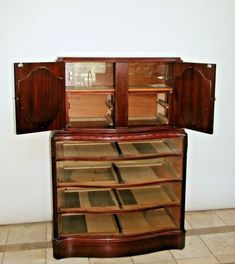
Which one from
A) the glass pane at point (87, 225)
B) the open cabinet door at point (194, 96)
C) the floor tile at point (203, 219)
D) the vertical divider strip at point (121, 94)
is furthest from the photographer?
the floor tile at point (203, 219)

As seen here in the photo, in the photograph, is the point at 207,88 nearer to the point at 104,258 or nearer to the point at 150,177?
the point at 150,177

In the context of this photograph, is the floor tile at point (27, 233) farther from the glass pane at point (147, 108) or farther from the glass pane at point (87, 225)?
the glass pane at point (147, 108)

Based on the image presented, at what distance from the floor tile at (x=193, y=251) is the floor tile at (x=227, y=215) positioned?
0.43 m

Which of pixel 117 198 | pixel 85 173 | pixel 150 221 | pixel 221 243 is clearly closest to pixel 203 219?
pixel 221 243

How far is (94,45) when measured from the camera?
3.08 m

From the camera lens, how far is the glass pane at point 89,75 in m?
2.86

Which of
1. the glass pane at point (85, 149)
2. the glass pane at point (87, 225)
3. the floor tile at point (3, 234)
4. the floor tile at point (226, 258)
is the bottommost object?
the floor tile at point (226, 258)

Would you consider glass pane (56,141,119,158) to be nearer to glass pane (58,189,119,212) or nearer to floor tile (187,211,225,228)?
glass pane (58,189,119,212)

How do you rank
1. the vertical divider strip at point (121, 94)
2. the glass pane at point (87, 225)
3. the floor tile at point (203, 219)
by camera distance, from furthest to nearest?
the floor tile at point (203, 219) < the glass pane at point (87, 225) < the vertical divider strip at point (121, 94)

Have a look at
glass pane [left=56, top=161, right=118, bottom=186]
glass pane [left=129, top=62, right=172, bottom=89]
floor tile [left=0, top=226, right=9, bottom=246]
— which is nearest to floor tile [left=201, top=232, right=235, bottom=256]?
glass pane [left=56, top=161, right=118, bottom=186]

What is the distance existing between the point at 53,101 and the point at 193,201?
5.32 ft

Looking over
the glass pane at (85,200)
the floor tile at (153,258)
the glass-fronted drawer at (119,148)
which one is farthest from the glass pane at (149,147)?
the floor tile at (153,258)

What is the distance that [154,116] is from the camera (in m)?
3.04

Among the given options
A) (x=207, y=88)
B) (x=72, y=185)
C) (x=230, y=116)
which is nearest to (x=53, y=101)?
(x=72, y=185)
